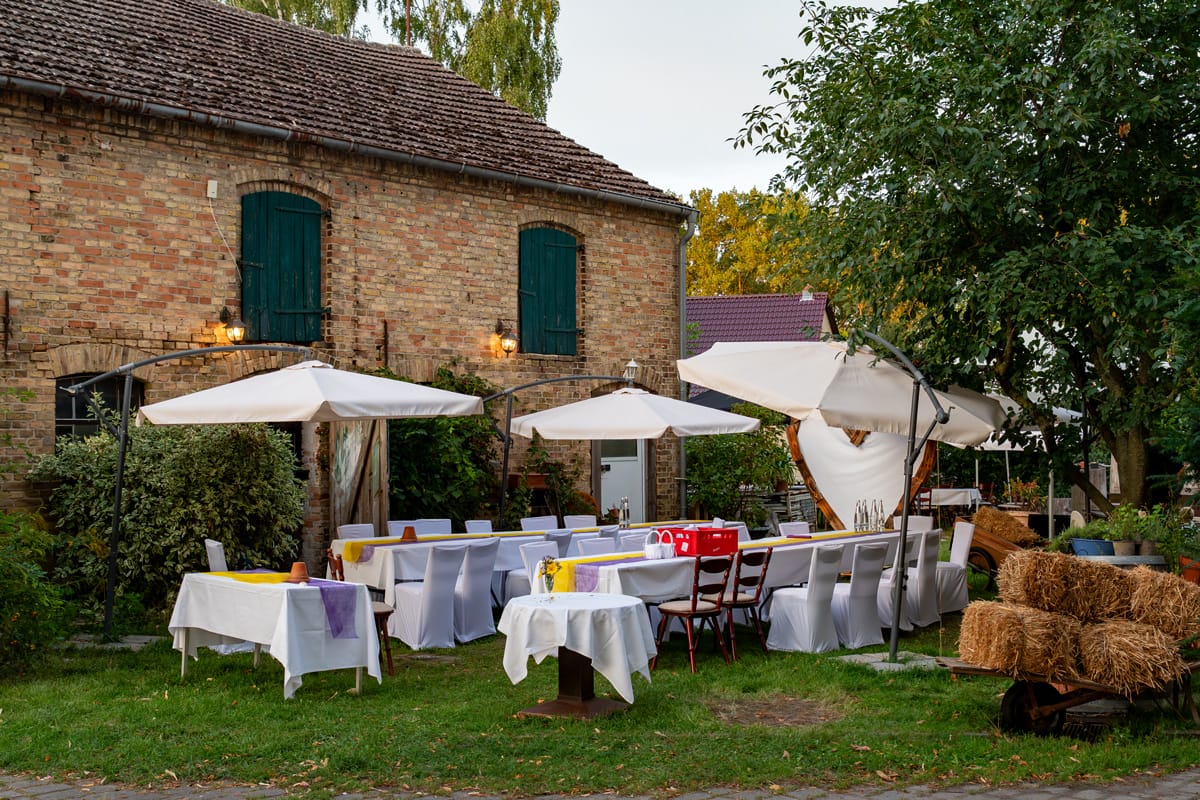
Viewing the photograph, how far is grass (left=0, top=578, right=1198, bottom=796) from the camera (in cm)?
604

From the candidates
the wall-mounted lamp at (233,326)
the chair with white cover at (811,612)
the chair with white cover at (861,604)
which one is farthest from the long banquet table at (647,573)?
the wall-mounted lamp at (233,326)

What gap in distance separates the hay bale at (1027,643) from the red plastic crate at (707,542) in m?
3.14

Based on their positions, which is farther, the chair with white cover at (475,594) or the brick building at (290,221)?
the brick building at (290,221)

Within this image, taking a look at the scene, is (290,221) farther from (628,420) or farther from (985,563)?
(985,563)

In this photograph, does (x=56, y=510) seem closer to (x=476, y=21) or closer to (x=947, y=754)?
(x=947, y=754)

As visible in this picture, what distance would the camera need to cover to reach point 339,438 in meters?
13.8

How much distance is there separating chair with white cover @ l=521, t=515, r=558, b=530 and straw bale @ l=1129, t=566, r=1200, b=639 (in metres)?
7.22

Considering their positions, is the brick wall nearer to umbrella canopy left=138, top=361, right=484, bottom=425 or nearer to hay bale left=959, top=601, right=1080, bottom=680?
umbrella canopy left=138, top=361, right=484, bottom=425

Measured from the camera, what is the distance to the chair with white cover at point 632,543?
11.7m

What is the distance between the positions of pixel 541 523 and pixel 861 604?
4.30 m

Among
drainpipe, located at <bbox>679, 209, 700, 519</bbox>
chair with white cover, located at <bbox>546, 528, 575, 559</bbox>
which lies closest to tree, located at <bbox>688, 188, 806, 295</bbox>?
drainpipe, located at <bbox>679, 209, 700, 519</bbox>

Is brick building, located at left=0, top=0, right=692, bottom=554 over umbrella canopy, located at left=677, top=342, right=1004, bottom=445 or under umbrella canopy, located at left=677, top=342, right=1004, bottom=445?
over

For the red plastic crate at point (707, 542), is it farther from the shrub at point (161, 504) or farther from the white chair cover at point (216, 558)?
the shrub at point (161, 504)

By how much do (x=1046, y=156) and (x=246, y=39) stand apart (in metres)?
10.3
